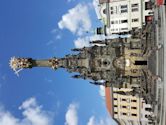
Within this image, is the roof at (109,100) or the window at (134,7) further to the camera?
the roof at (109,100)

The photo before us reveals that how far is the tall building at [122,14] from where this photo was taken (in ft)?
297

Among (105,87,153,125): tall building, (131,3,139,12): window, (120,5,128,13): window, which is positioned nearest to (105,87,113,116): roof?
(105,87,153,125): tall building

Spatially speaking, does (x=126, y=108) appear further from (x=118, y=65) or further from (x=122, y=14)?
(x=118, y=65)

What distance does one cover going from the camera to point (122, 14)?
9319 cm

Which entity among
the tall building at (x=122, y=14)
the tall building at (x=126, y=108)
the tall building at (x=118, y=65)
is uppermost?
the tall building at (x=122, y=14)

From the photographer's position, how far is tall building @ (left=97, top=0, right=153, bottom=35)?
90.6 m

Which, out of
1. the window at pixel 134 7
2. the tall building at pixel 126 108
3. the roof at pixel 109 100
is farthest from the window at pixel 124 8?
the roof at pixel 109 100

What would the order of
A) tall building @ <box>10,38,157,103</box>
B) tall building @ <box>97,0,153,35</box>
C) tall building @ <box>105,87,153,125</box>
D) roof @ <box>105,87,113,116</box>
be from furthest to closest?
roof @ <box>105,87,113,116</box>
tall building @ <box>105,87,153,125</box>
tall building @ <box>97,0,153,35</box>
tall building @ <box>10,38,157,103</box>

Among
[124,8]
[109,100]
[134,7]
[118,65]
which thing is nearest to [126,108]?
[109,100]

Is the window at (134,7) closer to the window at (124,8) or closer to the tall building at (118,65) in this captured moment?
the window at (124,8)

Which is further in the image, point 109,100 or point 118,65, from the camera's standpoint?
point 109,100

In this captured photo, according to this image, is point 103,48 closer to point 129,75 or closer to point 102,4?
Answer: point 129,75

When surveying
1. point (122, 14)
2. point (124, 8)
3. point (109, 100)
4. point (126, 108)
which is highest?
point (124, 8)

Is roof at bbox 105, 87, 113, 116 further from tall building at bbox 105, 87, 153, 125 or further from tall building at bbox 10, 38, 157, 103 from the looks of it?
tall building at bbox 10, 38, 157, 103
